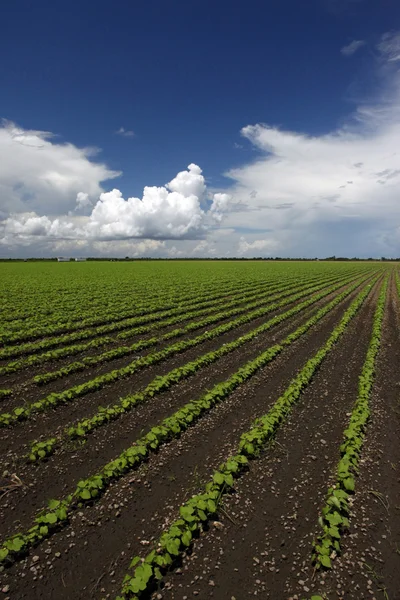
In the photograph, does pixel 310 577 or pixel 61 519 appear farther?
pixel 61 519

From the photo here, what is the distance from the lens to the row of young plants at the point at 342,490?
5168 mm

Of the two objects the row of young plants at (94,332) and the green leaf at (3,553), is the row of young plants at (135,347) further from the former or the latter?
the green leaf at (3,553)

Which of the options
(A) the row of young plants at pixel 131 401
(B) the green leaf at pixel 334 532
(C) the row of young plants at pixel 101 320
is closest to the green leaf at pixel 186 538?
(B) the green leaf at pixel 334 532

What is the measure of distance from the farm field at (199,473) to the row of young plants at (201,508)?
3 cm

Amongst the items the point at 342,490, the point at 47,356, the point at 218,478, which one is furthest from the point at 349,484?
the point at 47,356

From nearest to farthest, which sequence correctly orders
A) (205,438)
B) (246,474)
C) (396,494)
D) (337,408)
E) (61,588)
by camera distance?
(61,588) → (396,494) → (246,474) → (205,438) → (337,408)

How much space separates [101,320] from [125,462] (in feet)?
48.2

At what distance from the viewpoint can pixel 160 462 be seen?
287 inches

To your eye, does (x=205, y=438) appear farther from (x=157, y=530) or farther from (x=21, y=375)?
(x=21, y=375)

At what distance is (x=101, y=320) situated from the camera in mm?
20703

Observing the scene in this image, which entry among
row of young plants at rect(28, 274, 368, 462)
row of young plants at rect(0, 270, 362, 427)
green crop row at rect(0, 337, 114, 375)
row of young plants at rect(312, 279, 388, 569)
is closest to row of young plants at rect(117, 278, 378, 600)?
row of young plants at rect(312, 279, 388, 569)

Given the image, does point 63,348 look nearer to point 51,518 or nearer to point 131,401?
point 131,401

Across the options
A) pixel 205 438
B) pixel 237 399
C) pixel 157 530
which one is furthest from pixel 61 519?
pixel 237 399

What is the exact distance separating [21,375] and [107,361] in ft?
10.7
